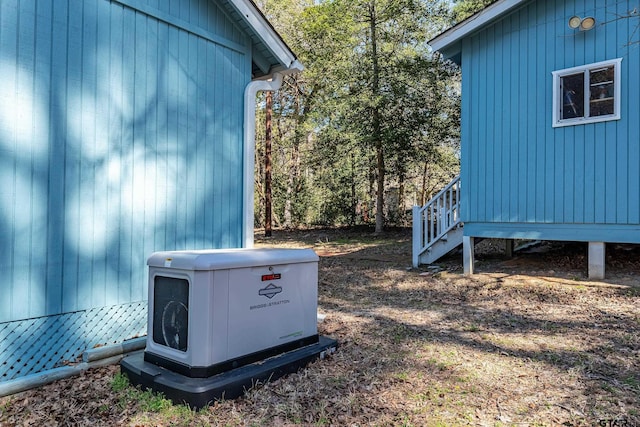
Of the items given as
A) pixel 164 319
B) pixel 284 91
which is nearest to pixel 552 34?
pixel 164 319

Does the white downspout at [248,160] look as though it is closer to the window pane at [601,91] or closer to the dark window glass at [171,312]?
the dark window glass at [171,312]

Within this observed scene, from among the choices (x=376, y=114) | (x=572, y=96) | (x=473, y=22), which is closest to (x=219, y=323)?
(x=572, y=96)

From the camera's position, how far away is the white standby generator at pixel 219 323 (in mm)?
2734

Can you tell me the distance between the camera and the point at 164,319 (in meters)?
3.00

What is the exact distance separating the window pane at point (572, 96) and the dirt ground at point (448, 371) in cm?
246

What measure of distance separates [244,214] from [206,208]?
19.5 inches

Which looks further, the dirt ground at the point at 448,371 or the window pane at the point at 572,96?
the window pane at the point at 572,96

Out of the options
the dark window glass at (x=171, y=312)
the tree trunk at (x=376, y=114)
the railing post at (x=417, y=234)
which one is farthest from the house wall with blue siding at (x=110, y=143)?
the tree trunk at (x=376, y=114)

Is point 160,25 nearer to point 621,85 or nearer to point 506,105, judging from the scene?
point 506,105

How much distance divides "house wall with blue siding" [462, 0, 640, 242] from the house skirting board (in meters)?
0.01

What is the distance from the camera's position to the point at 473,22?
23.4 feet

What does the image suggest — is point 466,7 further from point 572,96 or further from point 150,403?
point 150,403

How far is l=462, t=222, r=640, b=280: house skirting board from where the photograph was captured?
5973mm

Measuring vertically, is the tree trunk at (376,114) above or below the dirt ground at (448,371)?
above
